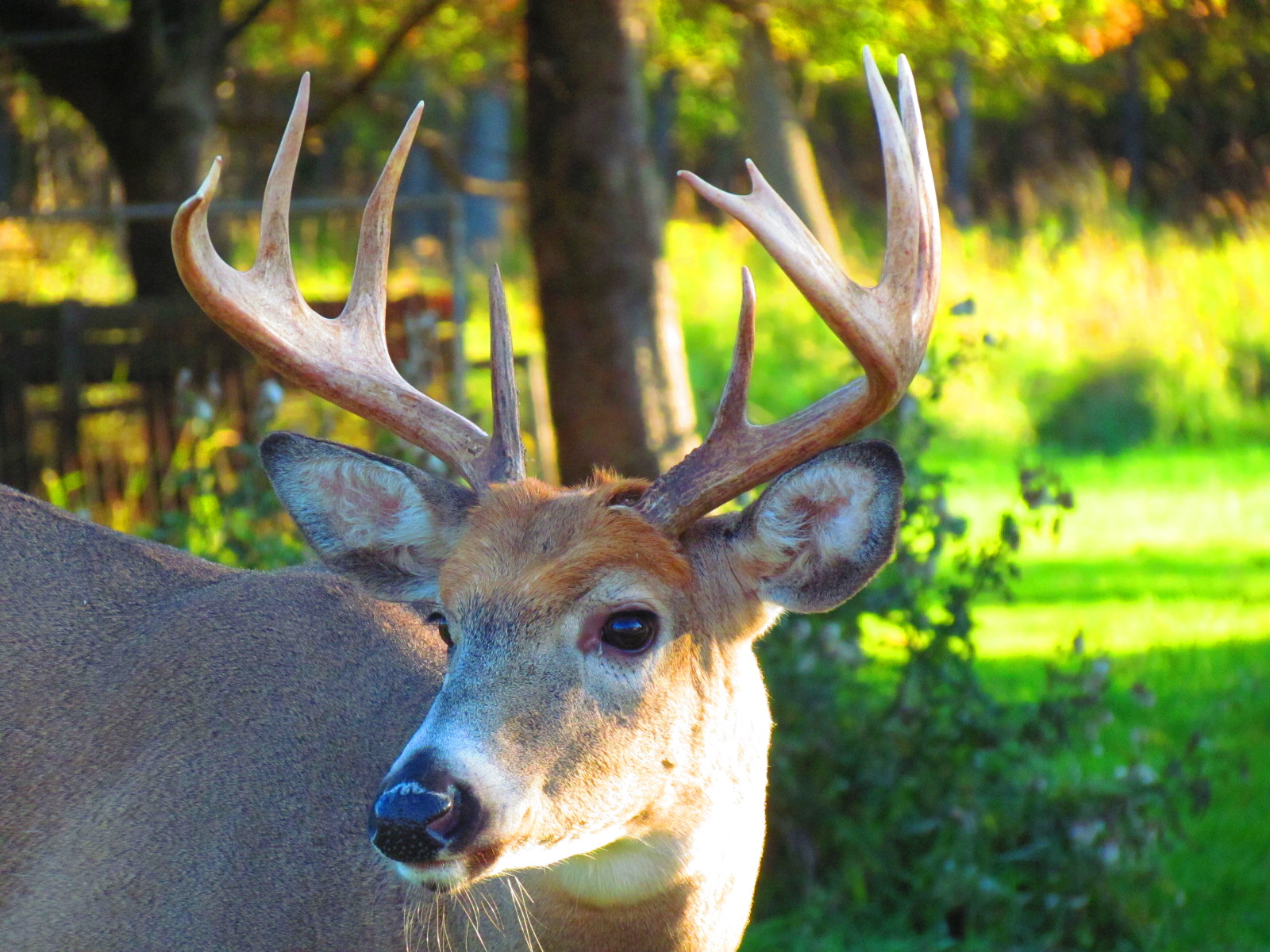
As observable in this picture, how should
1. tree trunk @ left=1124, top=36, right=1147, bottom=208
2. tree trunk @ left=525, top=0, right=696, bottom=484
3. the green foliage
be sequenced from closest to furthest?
the green foliage < tree trunk @ left=525, top=0, right=696, bottom=484 < tree trunk @ left=1124, top=36, right=1147, bottom=208

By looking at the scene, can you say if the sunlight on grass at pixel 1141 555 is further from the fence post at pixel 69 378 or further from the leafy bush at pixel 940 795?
the fence post at pixel 69 378

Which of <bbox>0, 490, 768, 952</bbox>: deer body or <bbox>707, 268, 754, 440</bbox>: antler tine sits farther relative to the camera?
<bbox>707, 268, 754, 440</bbox>: antler tine

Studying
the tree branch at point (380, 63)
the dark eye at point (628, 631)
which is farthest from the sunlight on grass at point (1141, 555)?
the tree branch at point (380, 63)

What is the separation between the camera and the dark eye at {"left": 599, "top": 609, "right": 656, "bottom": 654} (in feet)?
9.58

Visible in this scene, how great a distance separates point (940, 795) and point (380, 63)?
541 cm

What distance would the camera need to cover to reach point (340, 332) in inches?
145

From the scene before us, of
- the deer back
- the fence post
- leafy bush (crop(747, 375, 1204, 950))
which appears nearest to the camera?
the deer back

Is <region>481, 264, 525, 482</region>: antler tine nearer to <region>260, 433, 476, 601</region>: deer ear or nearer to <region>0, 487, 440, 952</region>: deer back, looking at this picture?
<region>260, 433, 476, 601</region>: deer ear

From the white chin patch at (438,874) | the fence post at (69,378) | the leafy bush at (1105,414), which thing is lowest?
the leafy bush at (1105,414)

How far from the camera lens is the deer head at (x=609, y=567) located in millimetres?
2738

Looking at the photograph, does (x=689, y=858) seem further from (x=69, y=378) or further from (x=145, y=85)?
(x=145, y=85)

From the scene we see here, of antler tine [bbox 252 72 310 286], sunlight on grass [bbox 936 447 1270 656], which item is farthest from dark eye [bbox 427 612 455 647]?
sunlight on grass [bbox 936 447 1270 656]

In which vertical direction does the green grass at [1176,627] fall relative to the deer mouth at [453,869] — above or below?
below

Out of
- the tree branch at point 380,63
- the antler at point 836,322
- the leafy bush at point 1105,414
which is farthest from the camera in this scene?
the leafy bush at point 1105,414
